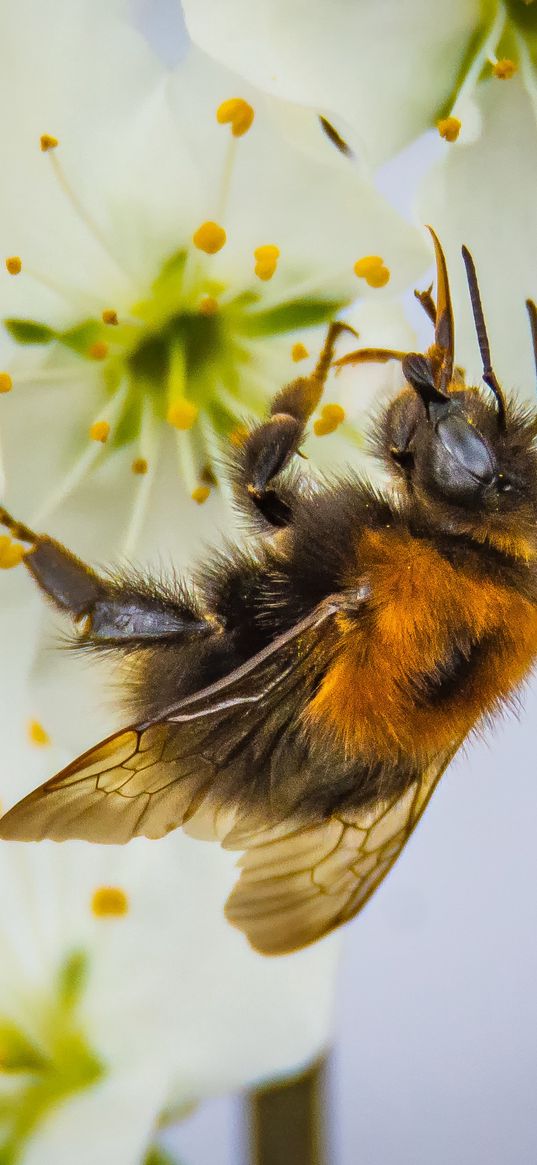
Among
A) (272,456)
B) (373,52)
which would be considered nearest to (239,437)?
(272,456)

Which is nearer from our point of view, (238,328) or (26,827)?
(26,827)

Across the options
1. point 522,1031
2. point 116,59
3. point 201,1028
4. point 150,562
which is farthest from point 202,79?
point 522,1031

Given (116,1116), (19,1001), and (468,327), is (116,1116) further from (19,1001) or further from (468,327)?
(468,327)

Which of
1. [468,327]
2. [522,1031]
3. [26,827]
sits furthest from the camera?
[522,1031]

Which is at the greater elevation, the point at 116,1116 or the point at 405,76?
the point at 405,76

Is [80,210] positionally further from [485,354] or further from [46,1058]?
[46,1058]

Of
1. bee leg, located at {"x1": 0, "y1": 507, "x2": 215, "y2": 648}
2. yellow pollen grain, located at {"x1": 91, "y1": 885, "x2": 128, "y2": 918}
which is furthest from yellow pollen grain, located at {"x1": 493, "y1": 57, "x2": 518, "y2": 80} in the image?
yellow pollen grain, located at {"x1": 91, "y1": 885, "x2": 128, "y2": 918}

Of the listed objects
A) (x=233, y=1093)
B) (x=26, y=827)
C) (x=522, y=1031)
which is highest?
(x=26, y=827)

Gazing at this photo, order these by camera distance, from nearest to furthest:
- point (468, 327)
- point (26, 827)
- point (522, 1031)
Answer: point (26, 827) < point (468, 327) < point (522, 1031)
